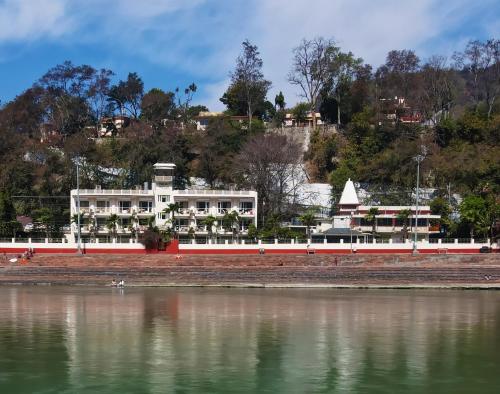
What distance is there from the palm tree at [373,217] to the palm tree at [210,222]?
547 inches

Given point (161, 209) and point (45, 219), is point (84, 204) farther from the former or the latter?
point (161, 209)

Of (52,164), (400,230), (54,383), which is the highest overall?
(52,164)

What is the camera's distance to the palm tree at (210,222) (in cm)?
7086

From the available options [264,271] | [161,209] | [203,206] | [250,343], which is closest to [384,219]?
[203,206]

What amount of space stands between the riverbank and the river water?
6173 mm

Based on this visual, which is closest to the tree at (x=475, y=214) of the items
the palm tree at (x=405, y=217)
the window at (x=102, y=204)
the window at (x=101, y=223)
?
the palm tree at (x=405, y=217)

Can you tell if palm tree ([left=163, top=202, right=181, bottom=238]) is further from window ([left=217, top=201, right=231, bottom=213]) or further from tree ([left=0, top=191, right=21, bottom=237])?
tree ([left=0, top=191, right=21, bottom=237])

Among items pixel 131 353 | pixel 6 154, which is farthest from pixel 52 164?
pixel 131 353

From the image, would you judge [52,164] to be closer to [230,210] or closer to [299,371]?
[230,210]

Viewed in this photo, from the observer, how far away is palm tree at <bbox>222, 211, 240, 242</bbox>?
233ft

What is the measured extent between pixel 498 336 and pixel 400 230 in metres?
37.9

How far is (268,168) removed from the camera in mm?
79625

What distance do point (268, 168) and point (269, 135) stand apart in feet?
18.1

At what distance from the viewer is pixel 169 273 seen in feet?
192
